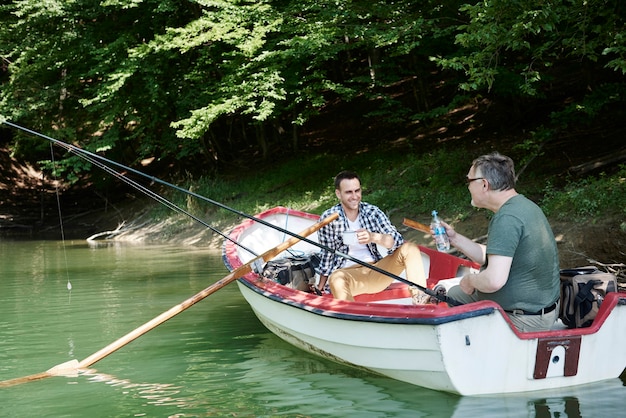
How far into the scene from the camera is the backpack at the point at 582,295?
16.8 feet

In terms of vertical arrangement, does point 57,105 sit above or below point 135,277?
above

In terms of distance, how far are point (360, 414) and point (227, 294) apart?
5319mm

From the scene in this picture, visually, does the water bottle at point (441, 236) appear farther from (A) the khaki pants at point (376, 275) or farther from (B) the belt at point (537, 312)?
(A) the khaki pants at point (376, 275)

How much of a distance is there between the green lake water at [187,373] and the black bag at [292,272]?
1.90 feet

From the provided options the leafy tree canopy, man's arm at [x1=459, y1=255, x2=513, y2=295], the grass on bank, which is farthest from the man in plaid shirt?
the leafy tree canopy

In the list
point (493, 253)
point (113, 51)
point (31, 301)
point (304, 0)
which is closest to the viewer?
point (493, 253)

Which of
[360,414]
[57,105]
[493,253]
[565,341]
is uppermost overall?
[57,105]

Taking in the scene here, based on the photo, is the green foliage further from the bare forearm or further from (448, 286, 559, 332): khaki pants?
the bare forearm

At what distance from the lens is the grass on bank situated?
10266 mm

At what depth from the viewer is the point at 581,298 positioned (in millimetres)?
5148

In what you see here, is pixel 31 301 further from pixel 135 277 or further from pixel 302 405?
pixel 302 405

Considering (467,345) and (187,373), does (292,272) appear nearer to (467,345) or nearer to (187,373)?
(187,373)

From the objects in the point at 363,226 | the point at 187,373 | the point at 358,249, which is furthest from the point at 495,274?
the point at 187,373

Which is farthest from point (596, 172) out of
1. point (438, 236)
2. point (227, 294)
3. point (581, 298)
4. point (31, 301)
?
point (31, 301)
